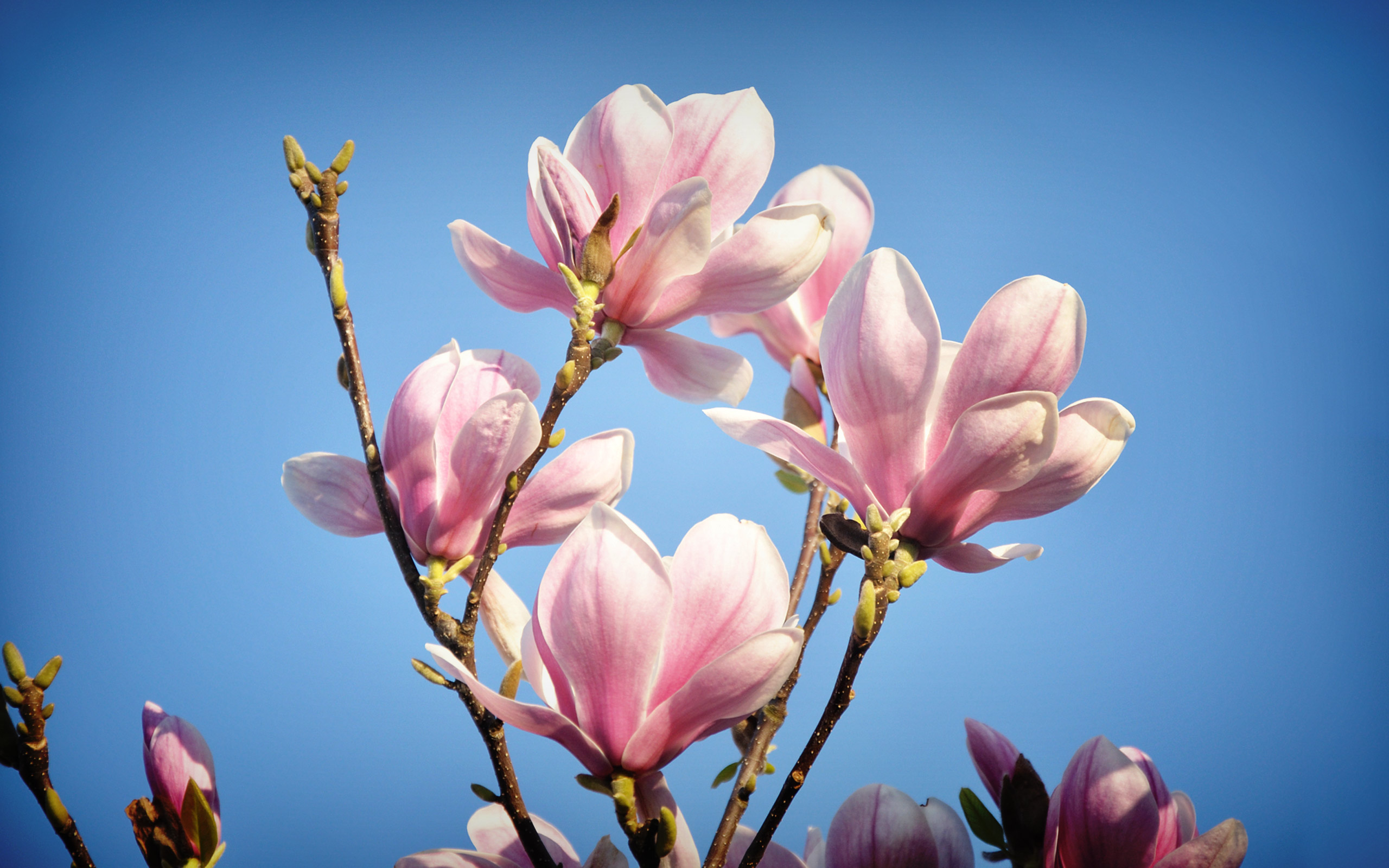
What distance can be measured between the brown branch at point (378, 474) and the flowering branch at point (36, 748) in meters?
0.13

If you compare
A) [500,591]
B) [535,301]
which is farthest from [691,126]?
[500,591]

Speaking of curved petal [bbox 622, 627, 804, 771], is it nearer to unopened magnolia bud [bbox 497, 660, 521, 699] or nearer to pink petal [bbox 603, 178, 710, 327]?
unopened magnolia bud [bbox 497, 660, 521, 699]

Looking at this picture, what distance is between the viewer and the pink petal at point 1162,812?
1.15 feet

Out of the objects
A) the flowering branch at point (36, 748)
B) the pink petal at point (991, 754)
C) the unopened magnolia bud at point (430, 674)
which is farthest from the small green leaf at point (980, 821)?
the flowering branch at point (36, 748)

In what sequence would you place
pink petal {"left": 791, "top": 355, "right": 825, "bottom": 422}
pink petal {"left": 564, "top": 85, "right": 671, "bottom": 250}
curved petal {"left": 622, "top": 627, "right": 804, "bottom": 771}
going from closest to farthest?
curved petal {"left": 622, "top": 627, "right": 804, "bottom": 771} < pink petal {"left": 564, "top": 85, "right": 671, "bottom": 250} < pink petal {"left": 791, "top": 355, "right": 825, "bottom": 422}

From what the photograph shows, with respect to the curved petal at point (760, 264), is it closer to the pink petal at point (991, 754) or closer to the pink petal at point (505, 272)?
the pink petal at point (505, 272)

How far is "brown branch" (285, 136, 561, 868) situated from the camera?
1.02 feet

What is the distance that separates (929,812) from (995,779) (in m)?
0.04

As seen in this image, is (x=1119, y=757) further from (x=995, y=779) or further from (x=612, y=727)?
(x=612, y=727)

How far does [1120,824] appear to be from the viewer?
0.33 meters

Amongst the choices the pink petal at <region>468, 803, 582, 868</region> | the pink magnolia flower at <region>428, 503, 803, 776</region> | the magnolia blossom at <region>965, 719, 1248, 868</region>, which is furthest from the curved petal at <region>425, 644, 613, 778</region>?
the magnolia blossom at <region>965, 719, 1248, 868</region>

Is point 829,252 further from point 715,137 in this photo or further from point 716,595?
point 716,595

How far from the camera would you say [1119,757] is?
0.34m

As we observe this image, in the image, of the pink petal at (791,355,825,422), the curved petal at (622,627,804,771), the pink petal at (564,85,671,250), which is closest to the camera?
the curved petal at (622,627,804,771)
